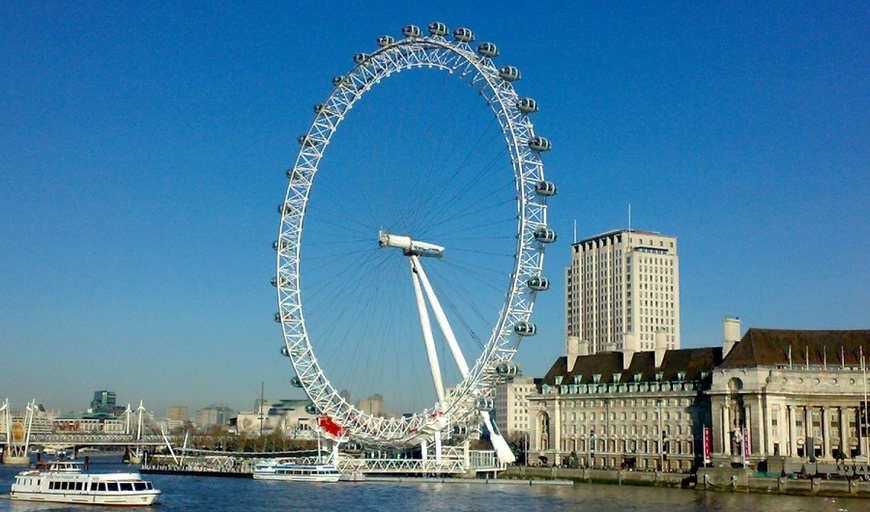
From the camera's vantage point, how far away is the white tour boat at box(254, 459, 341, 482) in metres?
86.6

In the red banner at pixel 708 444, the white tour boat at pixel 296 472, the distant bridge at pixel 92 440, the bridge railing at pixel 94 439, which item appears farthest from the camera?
the bridge railing at pixel 94 439

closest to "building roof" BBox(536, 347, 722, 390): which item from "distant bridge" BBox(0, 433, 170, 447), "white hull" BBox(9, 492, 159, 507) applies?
"white hull" BBox(9, 492, 159, 507)

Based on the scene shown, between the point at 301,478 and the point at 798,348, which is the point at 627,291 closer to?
the point at 798,348

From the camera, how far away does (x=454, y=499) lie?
66562 millimetres

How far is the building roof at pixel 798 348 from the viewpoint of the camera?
87125mm

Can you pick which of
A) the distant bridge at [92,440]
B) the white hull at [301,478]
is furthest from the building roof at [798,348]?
the distant bridge at [92,440]

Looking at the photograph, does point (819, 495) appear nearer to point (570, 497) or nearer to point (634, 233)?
point (570, 497)

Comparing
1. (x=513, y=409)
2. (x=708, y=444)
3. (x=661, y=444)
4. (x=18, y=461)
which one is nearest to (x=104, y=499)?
(x=708, y=444)

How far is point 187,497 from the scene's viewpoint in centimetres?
7094

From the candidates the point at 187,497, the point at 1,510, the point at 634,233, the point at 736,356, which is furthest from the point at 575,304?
the point at 1,510

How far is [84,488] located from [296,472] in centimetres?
2970

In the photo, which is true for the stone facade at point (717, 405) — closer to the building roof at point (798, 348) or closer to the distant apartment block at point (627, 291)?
the building roof at point (798, 348)

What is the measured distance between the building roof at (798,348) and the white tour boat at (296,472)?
3131cm

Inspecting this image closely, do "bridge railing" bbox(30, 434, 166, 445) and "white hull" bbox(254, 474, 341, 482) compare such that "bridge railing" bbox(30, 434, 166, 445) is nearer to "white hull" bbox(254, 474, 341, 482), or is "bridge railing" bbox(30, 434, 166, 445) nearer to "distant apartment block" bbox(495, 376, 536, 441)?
"distant apartment block" bbox(495, 376, 536, 441)
